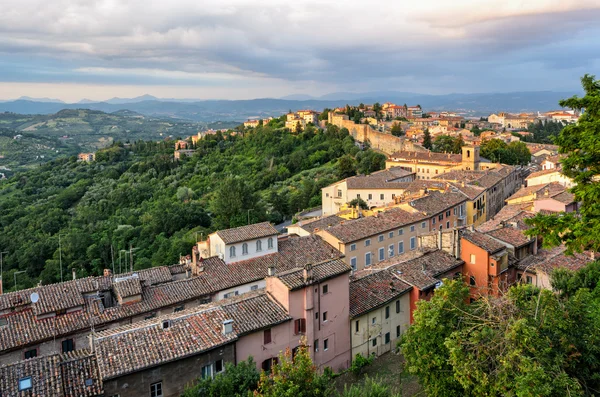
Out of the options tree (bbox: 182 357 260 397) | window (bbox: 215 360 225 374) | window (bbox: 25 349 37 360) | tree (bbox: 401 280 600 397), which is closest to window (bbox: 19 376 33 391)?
tree (bbox: 182 357 260 397)

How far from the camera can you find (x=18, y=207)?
78688 millimetres

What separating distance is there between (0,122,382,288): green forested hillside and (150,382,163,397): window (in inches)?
1071

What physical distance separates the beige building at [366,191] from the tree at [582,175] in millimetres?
35394

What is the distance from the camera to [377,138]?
3300 inches

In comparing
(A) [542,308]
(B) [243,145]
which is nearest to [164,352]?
(A) [542,308]

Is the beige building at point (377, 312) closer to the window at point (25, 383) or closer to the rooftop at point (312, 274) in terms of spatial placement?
the rooftop at point (312, 274)

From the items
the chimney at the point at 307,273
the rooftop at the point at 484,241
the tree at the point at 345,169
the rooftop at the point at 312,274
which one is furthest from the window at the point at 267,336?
the tree at the point at 345,169

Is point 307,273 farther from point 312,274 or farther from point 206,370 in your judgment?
point 206,370

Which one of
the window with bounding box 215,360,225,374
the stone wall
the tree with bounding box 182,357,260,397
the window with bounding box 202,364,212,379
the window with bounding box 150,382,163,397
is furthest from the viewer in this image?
the stone wall

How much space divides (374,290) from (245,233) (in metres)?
9.16

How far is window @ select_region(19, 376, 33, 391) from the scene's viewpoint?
531 inches

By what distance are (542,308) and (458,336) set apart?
92.7 inches

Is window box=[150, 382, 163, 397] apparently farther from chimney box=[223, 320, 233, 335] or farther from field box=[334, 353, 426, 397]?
field box=[334, 353, 426, 397]

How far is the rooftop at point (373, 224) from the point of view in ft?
102
